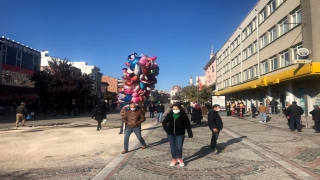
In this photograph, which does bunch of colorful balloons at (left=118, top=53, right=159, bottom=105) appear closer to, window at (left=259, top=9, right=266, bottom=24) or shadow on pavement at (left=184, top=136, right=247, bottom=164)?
shadow on pavement at (left=184, top=136, right=247, bottom=164)

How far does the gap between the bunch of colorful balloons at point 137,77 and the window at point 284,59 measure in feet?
49.1

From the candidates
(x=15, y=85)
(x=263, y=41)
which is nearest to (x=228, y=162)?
(x=263, y=41)

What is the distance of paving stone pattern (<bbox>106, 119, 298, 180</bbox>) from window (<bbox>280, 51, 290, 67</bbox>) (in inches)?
682

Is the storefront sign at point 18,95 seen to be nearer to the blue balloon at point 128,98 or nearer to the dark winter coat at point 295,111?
the blue balloon at point 128,98

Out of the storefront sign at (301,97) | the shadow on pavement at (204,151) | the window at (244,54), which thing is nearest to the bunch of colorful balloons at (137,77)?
the shadow on pavement at (204,151)

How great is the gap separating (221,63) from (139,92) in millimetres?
44232

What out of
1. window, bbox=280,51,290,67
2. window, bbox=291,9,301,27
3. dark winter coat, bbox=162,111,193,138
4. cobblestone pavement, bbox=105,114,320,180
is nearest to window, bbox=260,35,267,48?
window, bbox=280,51,290,67

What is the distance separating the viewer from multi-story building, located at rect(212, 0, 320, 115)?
1886cm

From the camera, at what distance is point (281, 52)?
80.1ft

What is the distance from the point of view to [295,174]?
19.0ft

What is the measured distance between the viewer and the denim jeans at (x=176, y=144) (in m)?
6.55

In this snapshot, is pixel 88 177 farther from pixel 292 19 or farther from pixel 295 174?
pixel 292 19

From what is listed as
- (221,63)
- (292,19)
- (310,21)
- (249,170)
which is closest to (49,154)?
(249,170)

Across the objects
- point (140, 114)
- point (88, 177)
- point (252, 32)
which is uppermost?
point (252, 32)
